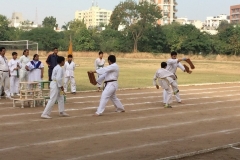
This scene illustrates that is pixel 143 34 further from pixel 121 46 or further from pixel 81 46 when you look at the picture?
pixel 81 46

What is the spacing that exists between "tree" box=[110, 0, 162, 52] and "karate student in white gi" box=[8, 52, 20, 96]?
2787 inches

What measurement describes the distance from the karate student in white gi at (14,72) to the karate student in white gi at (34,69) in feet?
4.19

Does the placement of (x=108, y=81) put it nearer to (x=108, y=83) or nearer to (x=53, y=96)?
(x=108, y=83)

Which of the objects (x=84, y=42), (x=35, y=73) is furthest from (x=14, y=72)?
(x=84, y=42)

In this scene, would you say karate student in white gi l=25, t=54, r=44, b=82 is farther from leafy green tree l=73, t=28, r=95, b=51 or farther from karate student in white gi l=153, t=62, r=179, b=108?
leafy green tree l=73, t=28, r=95, b=51

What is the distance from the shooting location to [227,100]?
1948cm

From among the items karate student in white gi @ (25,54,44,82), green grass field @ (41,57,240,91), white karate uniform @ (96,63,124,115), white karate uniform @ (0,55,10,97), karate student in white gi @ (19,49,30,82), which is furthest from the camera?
green grass field @ (41,57,240,91)

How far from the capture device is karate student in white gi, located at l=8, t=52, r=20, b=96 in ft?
58.4

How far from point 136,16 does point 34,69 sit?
7761cm

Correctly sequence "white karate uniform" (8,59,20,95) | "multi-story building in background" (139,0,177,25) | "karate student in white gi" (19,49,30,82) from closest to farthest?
"white karate uniform" (8,59,20,95), "karate student in white gi" (19,49,30,82), "multi-story building in background" (139,0,177,25)

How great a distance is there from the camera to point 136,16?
3666 inches

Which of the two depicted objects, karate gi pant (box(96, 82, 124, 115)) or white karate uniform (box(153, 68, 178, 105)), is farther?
white karate uniform (box(153, 68, 178, 105))

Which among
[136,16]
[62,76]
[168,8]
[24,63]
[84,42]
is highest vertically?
[168,8]

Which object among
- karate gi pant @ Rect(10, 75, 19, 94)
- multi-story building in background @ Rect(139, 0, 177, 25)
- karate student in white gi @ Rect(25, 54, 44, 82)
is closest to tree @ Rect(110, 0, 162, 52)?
multi-story building in background @ Rect(139, 0, 177, 25)
